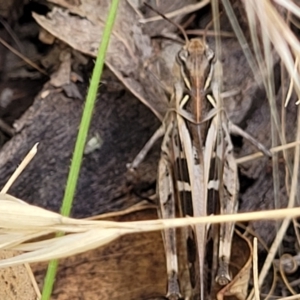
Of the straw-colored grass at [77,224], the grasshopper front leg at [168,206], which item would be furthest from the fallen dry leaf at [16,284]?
the grasshopper front leg at [168,206]

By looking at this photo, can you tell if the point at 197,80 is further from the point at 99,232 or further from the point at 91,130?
the point at 99,232

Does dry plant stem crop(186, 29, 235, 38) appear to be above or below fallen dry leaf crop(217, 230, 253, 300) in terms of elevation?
above

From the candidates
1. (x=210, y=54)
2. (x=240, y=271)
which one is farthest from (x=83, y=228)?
(x=210, y=54)

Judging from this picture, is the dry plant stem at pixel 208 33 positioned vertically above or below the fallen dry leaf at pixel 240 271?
above

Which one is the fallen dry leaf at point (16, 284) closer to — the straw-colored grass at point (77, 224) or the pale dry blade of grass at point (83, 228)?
the straw-colored grass at point (77, 224)

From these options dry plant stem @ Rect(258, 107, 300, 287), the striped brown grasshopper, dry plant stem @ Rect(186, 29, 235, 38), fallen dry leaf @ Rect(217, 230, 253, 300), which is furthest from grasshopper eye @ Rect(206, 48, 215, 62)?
fallen dry leaf @ Rect(217, 230, 253, 300)

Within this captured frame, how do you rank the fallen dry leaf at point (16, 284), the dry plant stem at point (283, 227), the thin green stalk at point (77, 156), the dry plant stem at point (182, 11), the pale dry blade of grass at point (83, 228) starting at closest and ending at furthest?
Result: the pale dry blade of grass at point (83, 228)
the thin green stalk at point (77, 156)
the fallen dry leaf at point (16, 284)
the dry plant stem at point (283, 227)
the dry plant stem at point (182, 11)

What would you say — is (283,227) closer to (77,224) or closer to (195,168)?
(195,168)

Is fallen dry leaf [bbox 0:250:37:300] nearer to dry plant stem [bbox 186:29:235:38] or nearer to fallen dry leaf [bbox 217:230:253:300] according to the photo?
fallen dry leaf [bbox 217:230:253:300]
